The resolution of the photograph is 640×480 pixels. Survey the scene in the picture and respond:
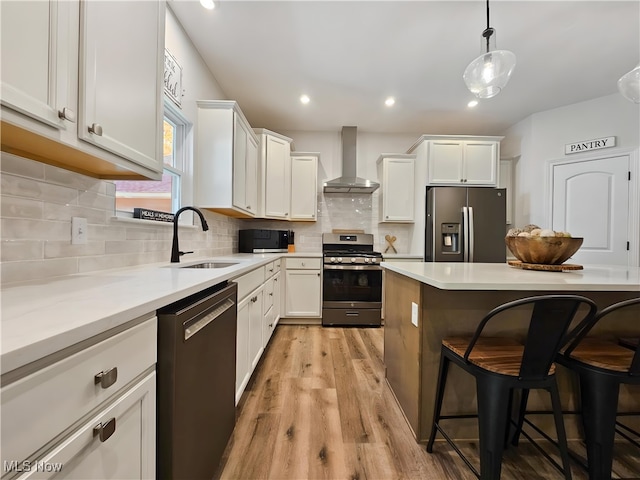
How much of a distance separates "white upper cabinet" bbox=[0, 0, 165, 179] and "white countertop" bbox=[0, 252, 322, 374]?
464 mm

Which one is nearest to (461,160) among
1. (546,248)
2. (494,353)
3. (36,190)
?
(546,248)

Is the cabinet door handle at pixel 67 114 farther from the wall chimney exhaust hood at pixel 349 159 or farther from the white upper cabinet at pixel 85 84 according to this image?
the wall chimney exhaust hood at pixel 349 159

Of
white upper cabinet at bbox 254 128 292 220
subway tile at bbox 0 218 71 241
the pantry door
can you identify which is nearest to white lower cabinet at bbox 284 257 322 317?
white upper cabinet at bbox 254 128 292 220

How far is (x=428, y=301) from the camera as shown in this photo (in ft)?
4.76

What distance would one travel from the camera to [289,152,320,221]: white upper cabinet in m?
3.87

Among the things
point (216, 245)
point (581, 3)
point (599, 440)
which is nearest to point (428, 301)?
point (599, 440)

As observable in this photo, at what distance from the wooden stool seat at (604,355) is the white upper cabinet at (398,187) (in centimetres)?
274

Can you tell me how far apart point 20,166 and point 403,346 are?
2.01m

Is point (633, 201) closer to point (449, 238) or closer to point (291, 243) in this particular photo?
point (449, 238)

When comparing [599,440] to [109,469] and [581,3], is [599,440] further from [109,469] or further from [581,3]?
[581,3]

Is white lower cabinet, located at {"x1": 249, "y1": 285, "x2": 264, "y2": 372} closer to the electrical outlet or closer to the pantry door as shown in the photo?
the electrical outlet

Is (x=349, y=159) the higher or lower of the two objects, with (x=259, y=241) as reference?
higher

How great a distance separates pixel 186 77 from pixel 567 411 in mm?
3523

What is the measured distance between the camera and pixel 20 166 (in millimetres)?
975
